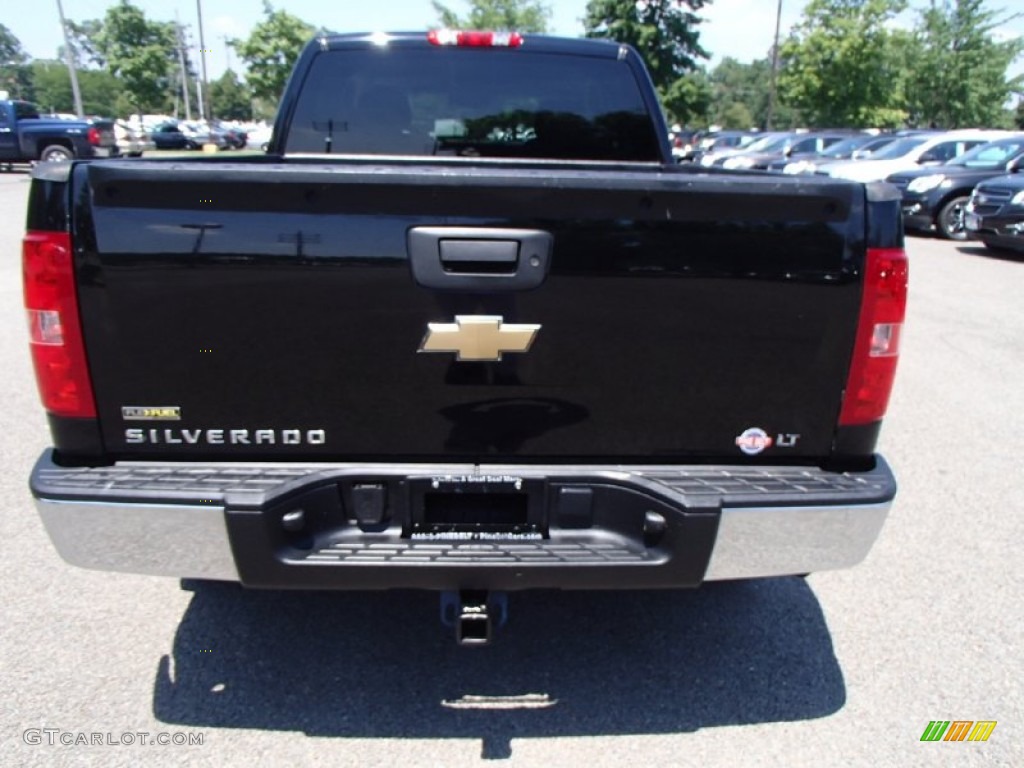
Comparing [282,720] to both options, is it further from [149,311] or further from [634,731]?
[149,311]

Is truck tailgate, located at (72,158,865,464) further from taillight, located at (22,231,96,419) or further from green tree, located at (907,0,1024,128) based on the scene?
green tree, located at (907,0,1024,128)

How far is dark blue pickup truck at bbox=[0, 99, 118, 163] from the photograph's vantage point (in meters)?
22.0

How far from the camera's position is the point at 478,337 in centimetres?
209

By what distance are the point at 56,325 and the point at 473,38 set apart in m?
2.45

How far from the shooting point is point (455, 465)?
222 centimetres

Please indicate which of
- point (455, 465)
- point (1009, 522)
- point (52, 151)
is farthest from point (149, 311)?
point (52, 151)

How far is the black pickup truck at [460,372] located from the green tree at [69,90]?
67.6m

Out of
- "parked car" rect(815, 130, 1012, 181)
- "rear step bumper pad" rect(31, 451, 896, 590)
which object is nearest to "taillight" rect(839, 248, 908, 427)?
"rear step bumper pad" rect(31, 451, 896, 590)

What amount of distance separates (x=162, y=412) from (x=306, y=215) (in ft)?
2.23

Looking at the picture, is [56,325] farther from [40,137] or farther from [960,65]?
[960,65]

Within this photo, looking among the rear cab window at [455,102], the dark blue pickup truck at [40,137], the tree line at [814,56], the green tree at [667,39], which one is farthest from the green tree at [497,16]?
the rear cab window at [455,102]

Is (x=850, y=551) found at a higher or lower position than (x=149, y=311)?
lower

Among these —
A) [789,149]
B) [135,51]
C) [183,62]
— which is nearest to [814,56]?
[789,149]

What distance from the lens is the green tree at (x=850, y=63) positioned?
1454 inches
